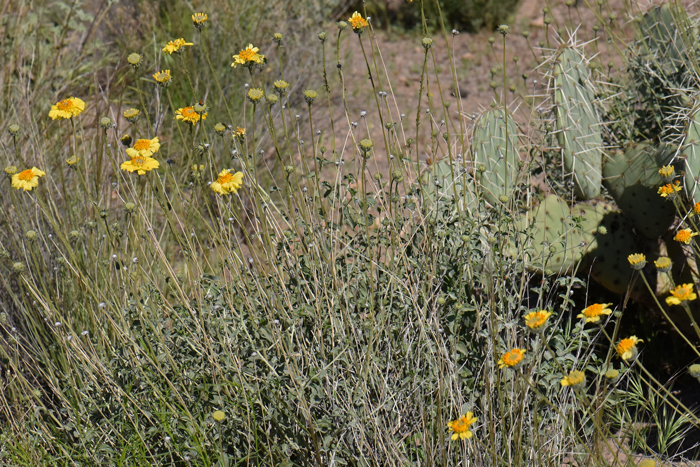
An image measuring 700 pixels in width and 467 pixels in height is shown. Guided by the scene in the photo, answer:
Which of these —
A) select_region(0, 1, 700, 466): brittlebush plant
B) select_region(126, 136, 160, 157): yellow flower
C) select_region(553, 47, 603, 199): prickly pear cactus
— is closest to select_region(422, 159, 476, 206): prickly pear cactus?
select_region(0, 1, 700, 466): brittlebush plant

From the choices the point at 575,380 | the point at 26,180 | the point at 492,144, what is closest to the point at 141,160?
the point at 26,180

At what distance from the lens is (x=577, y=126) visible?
2686 mm

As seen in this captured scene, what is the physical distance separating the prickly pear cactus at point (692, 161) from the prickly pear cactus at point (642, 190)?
21 cm

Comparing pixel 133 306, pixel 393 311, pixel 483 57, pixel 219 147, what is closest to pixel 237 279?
pixel 133 306

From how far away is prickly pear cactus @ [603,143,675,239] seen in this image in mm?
2539

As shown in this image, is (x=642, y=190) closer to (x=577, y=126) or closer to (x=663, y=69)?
(x=577, y=126)

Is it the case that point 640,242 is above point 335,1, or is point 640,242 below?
below

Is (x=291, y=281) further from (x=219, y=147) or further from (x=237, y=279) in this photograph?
(x=219, y=147)

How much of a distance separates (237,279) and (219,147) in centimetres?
200

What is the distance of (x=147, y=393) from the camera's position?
1.98m

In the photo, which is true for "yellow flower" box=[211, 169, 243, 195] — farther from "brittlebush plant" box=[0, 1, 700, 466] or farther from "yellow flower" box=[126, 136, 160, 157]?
"yellow flower" box=[126, 136, 160, 157]

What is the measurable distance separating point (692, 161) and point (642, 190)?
35 cm

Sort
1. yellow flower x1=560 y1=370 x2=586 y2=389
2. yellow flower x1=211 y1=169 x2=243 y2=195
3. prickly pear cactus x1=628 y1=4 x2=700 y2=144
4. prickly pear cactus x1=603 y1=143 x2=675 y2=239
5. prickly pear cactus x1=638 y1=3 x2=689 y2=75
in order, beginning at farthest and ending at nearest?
1. prickly pear cactus x1=638 y1=3 x2=689 y2=75
2. prickly pear cactus x1=628 y1=4 x2=700 y2=144
3. prickly pear cactus x1=603 y1=143 x2=675 y2=239
4. yellow flower x1=211 y1=169 x2=243 y2=195
5. yellow flower x1=560 y1=370 x2=586 y2=389

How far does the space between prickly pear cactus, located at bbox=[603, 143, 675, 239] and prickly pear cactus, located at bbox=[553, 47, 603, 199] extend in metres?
0.10
